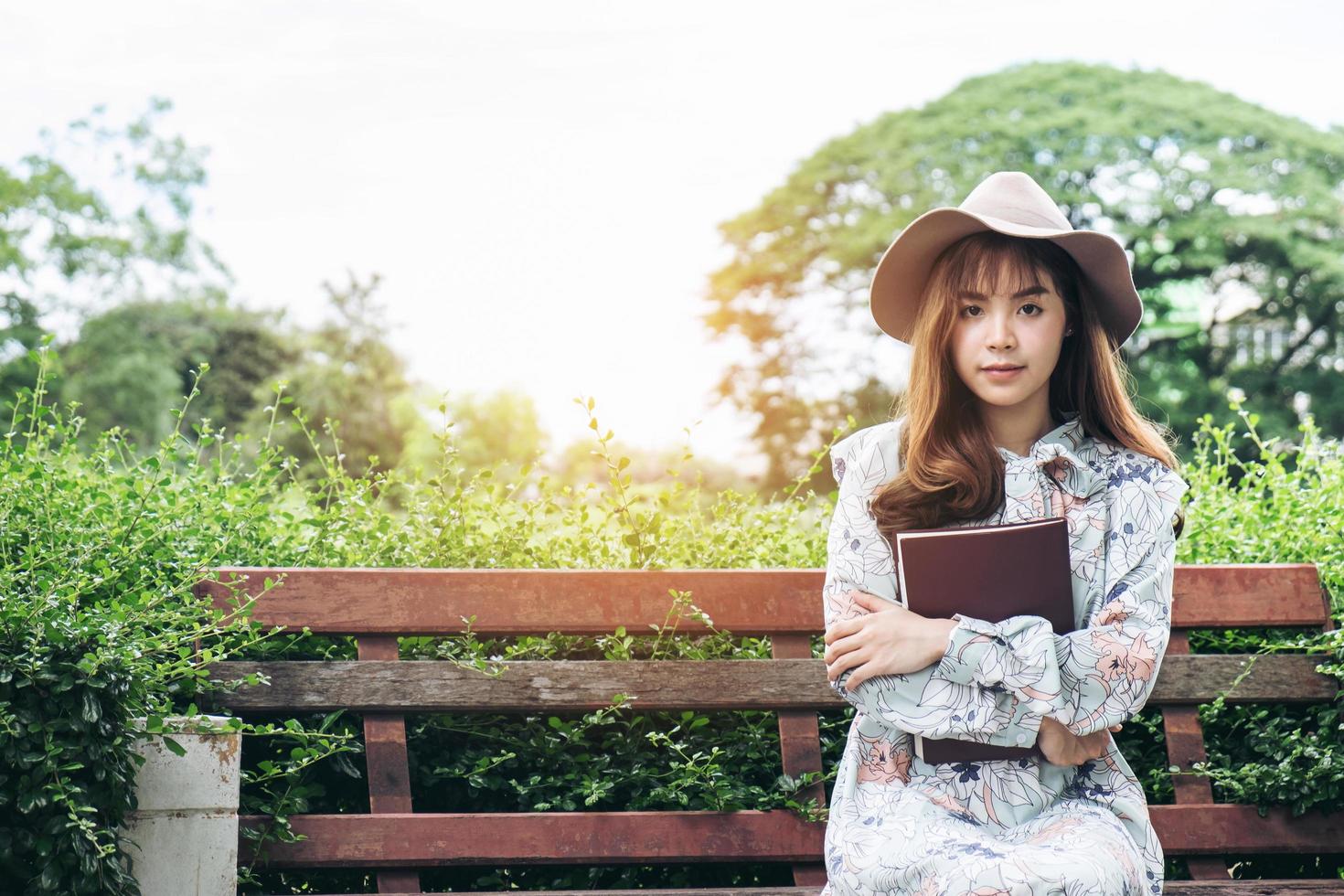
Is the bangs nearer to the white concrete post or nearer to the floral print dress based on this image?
the floral print dress

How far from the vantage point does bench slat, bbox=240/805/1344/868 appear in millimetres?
2500

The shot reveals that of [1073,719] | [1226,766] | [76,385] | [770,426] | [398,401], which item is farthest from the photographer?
[398,401]

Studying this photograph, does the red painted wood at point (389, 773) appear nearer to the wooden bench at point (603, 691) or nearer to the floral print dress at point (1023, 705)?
the wooden bench at point (603, 691)

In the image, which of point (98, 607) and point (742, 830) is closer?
point (98, 607)

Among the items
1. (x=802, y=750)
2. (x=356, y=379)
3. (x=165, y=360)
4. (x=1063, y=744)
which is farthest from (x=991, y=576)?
(x=356, y=379)

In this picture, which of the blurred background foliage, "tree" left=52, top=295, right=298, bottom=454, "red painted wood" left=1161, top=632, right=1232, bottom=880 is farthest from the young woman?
"tree" left=52, top=295, right=298, bottom=454

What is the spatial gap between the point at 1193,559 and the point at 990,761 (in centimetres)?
150

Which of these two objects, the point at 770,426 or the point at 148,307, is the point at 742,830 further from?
the point at 148,307

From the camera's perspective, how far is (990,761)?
207cm

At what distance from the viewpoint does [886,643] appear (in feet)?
6.57

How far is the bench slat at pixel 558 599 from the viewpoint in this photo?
2.58 m

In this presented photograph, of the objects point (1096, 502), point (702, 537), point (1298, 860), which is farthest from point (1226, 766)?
point (702, 537)

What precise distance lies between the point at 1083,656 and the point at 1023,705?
0.13 m

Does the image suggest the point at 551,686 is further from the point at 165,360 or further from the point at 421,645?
the point at 165,360
